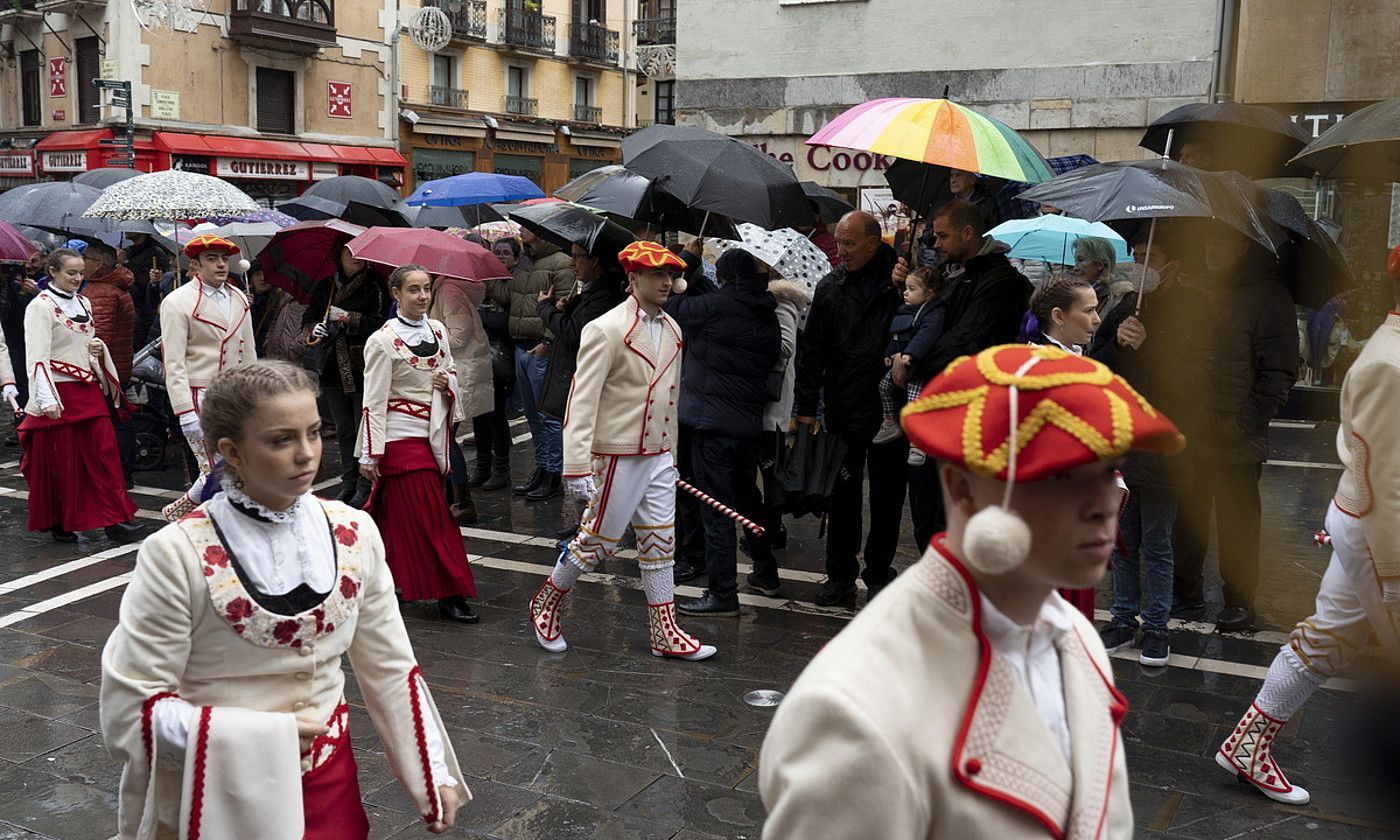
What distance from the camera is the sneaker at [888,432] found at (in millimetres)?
6668

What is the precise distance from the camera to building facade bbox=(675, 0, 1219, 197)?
Result: 549 inches

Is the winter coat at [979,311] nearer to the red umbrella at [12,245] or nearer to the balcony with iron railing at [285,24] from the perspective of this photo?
the red umbrella at [12,245]

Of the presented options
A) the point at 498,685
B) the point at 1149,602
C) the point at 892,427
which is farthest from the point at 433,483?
the point at 1149,602

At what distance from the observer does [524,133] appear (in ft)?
131

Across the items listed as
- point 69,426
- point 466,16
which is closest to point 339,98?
point 466,16

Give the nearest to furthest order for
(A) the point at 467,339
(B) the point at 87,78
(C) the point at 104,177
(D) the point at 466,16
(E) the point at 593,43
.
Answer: (A) the point at 467,339 → (C) the point at 104,177 → (B) the point at 87,78 → (D) the point at 466,16 → (E) the point at 593,43

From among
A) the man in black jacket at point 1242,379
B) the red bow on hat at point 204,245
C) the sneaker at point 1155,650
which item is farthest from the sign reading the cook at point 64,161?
the sneaker at point 1155,650

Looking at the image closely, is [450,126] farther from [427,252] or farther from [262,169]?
[427,252]

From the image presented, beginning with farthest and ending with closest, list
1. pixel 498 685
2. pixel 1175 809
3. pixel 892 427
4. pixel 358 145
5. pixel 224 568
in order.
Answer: pixel 358 145, pixel 892 427, pixel 498 685, pixel 1175 809, pixel 224 568

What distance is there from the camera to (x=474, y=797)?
4707 mm

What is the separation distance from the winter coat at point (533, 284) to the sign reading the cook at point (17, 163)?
25014mm

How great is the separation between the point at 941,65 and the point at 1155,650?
34.5 ft

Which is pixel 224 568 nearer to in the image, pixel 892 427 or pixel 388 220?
pixel 892 427

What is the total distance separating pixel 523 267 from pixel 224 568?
768cm
